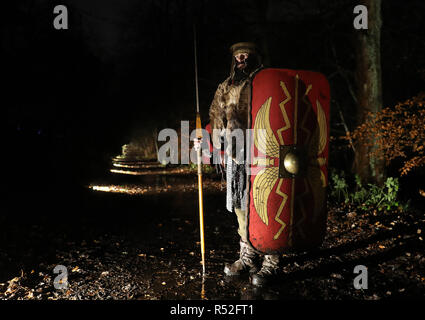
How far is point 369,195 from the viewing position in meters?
6.21

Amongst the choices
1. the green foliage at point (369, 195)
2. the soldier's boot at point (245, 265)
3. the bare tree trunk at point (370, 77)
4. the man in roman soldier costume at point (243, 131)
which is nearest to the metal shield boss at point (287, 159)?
the man in roman soldier costume at point (243, 131)

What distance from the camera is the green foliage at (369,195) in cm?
564

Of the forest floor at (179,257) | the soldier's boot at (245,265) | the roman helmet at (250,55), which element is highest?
the roman helmet at (250,55)

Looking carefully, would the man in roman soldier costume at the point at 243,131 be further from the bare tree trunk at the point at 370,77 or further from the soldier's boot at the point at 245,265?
the bare tree trunk at the point at 370,77

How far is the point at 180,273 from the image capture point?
3412 mm

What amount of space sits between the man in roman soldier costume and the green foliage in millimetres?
3474

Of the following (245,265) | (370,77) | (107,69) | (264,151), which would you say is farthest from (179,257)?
(107,69)

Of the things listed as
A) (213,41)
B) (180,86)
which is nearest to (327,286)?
(213,41)

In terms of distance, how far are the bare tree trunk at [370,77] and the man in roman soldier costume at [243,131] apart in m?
4.56

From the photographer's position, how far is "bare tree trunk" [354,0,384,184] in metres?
6.63

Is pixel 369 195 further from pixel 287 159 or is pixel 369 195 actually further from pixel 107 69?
pixel 107 69

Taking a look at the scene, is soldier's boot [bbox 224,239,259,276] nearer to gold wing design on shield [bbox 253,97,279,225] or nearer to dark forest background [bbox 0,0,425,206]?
gold wing design on shield [bbox 253,97,279,225]

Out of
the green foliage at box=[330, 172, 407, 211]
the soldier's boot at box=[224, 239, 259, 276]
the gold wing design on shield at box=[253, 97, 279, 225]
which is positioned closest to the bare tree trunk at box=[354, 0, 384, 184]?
the green foliage at box=[330, 172, 407, 211]
